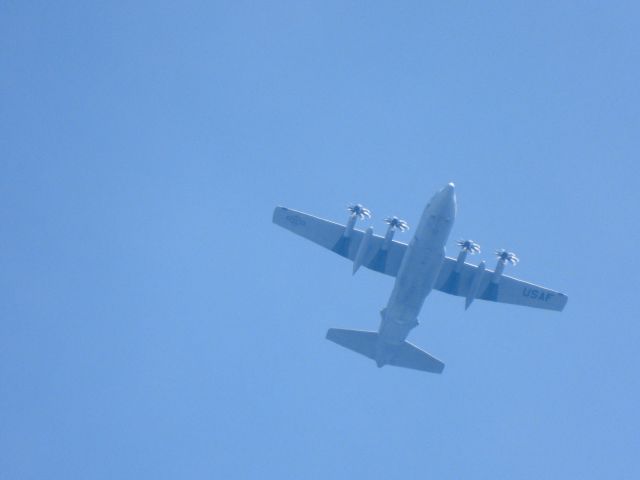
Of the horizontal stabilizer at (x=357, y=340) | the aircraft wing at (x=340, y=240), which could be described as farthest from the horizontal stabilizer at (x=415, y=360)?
the aircraft wing at (x=340, y=240)

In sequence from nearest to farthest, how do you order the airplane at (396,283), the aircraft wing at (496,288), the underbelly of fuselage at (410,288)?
the underbelly of fuselage at (410,288) < the airplane at (396,283) < the aircraft wing at (496,288)

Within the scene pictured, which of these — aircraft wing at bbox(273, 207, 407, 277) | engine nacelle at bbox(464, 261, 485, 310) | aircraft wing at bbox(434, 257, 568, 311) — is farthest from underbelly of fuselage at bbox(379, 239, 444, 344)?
aircraft wing at bbox(434, 257, 568, 311)

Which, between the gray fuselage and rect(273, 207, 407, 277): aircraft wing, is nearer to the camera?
the gray fuselage

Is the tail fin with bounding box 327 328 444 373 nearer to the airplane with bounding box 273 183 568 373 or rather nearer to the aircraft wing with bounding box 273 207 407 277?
the airplane with bounding box 273 183 568 373

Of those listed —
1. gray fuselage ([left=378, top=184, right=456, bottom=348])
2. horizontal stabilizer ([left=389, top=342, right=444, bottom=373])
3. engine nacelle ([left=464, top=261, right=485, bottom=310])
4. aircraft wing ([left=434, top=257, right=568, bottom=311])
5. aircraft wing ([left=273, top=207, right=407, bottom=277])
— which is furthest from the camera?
horizontal stabilizer ([left=389, top=342, right=444, bottom=373])

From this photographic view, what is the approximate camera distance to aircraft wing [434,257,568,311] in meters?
55.5

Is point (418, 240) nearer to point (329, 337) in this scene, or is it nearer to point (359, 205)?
point (359, 205)

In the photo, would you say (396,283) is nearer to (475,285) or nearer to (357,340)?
(475,285)

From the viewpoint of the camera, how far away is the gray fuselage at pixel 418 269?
153ft

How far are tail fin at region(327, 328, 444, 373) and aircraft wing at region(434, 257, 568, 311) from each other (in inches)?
207

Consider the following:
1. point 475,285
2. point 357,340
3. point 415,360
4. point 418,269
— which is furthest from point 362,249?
point 415,360

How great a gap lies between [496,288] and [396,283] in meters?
9.04

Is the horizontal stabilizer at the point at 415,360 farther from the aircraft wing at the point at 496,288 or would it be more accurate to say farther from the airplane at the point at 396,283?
the aircraft wing at the point at 496,288

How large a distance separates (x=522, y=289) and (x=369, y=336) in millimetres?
11725
